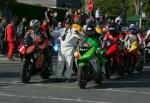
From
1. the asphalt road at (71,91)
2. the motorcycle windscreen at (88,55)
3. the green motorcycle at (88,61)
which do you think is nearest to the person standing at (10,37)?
the asphalt road at (71,91)

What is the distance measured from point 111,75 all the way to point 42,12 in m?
23.2

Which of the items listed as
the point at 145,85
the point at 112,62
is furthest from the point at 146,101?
the point at 112,62

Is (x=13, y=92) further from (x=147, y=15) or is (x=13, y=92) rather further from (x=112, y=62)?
(x=147, y=15)

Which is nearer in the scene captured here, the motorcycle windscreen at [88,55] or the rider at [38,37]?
the motorcycle windscreen at [88,55]

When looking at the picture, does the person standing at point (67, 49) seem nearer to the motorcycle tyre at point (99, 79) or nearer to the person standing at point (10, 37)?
the motorcycle tyre at point (99, 79)

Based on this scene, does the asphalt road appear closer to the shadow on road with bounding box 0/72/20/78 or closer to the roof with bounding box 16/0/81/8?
the shadow on road with bounding box 0/72/20/78

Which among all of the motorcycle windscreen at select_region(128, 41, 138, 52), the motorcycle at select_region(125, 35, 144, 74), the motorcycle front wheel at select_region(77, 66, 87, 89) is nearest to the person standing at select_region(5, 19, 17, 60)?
the motorcycle at select_region(125, 35, 144, 74)

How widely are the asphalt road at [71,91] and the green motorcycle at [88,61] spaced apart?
0.28 m

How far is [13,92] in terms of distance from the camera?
47.4 ft

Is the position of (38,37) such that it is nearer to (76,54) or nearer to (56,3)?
(76,54)

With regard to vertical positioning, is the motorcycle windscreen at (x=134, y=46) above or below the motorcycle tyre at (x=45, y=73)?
above

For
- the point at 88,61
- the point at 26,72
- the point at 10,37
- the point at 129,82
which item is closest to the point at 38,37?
the point at 26,72

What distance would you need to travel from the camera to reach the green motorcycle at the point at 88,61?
15.1 meters

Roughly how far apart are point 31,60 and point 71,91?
2062 millimetres
